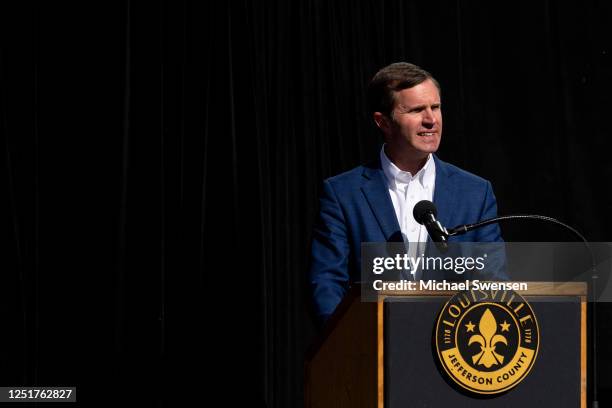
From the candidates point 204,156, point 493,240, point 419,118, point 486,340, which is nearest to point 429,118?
point 419,118

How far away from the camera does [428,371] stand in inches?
73.5

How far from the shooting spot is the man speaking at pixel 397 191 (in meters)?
2.76

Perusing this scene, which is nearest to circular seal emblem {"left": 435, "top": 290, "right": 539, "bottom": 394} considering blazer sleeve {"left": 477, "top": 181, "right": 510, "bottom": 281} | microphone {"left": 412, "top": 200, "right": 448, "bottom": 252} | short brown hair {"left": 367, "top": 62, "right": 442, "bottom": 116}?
microphone {"left": 412, "top": 200, "right": 448, "bottom": 252}

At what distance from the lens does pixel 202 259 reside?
382 cm

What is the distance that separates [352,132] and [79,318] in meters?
1.28

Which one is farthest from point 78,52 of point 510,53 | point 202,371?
point 510,53

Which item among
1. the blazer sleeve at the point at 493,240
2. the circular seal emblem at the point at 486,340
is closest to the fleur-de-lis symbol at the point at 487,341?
the circular seal emblem at the point at 486,340

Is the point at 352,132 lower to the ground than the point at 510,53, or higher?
lower

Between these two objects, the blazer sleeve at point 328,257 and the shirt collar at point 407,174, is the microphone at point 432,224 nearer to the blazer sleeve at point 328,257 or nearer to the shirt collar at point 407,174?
the blazer sleeve at point 328,257

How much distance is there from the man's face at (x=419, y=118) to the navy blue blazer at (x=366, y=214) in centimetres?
10

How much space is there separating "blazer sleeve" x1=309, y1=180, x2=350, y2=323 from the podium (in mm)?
638

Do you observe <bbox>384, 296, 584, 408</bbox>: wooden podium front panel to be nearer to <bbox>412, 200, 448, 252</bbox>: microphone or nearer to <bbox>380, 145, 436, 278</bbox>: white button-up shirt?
<bbox>412, 200, 448, 252</bbox>: microphone

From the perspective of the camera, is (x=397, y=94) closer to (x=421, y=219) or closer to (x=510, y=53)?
(x=421, y=219)

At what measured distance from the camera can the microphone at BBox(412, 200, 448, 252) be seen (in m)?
2.03
